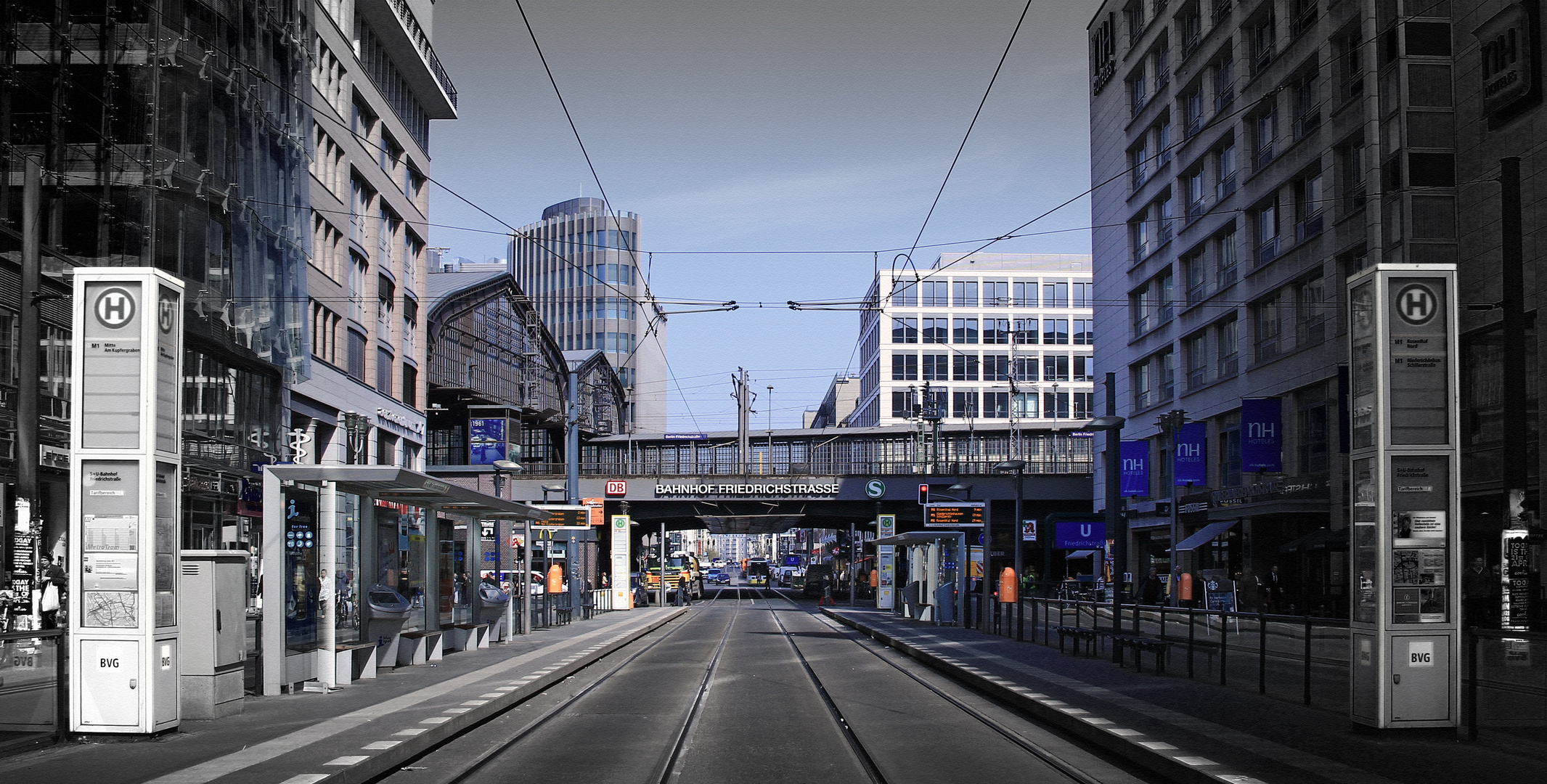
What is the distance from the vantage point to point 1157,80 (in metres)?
55.4

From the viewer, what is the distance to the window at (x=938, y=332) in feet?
355

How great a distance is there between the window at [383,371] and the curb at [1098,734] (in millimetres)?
37601

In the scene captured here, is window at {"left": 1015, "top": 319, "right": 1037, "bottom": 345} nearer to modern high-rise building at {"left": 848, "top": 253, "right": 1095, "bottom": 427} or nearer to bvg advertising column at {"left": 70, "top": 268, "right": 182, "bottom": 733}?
modern high-rise building at {"left": 848, "top": 253, "right": 1095, "bottom": 427}

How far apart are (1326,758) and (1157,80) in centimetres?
4829

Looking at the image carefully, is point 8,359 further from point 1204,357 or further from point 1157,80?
point 1157,80

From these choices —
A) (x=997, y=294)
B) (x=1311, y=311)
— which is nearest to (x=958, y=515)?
(x=1311, y=311)

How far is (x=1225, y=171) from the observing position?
49.1m

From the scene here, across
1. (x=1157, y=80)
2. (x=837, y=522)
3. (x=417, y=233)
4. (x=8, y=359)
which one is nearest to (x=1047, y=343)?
(x=837, y=522)

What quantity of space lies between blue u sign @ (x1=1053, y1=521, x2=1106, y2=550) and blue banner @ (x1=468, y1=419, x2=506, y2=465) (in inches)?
1035

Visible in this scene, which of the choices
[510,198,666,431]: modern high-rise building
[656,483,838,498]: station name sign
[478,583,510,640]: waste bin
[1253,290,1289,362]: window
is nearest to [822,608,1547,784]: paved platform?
[478,583,510,640]: waste bin

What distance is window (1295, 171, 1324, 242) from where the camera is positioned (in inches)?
1620

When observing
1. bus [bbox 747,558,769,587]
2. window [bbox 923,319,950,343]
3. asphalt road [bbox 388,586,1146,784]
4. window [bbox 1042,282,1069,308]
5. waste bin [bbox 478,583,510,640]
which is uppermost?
window [bbox 1042,282,1069,308]

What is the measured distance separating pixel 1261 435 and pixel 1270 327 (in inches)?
211

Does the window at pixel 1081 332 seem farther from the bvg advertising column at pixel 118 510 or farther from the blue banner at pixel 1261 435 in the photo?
the bvg advertising column at pixel 118 510
